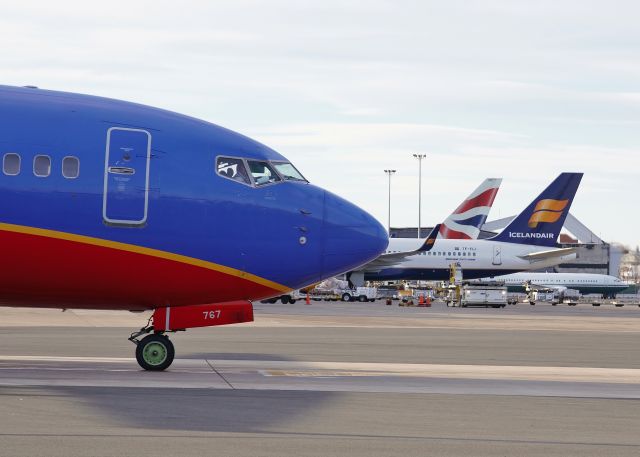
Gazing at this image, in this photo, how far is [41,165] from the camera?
17.6 metres

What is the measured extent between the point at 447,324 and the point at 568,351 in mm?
15929

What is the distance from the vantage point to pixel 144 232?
1792cm

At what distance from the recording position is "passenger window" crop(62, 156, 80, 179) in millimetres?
17656

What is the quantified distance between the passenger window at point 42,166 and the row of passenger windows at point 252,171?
115 inches

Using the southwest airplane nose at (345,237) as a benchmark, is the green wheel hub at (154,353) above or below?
below

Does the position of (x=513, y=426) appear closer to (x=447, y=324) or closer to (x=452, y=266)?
(x=447, y=324)

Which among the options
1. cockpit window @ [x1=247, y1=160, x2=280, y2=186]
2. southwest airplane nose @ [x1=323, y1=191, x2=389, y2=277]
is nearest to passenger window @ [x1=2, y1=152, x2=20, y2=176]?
cockpit window @ [x1=247, y1=160, x2=280, y2=186]

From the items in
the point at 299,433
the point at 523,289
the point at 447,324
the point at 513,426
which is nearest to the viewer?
the point at 299,433

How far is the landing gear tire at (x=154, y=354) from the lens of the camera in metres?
19.0

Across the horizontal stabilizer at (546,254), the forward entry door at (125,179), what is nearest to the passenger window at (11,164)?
the forward entry door at (125,179)

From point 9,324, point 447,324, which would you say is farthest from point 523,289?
point 9,324

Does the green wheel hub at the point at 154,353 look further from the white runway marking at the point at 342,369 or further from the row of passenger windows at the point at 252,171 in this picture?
the row of passenger windows at the point at 252,171

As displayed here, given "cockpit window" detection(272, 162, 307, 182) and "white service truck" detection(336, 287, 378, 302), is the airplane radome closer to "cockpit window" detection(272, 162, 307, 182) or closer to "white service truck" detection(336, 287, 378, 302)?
"cockpit window" detection(272, 162, 307, 182)

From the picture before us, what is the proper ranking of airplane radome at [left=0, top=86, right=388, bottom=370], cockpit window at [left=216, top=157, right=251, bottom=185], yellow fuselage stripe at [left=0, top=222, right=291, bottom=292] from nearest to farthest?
yellow fuselage stripe at [left=0, top=222, right=291, bottom=292]
airplane radome at [left=0, top=86, right=388, bottom=370]
cockpit window at [left=216, top=157, right=251, bottom=185]
